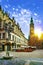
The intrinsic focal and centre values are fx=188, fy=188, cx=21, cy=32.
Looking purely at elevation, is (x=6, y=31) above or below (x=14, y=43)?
above

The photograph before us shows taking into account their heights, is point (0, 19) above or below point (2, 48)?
above

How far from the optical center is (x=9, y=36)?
19516 millimetres

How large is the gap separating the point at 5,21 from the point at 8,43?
236 centimetres

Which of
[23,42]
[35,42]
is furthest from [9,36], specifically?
[23,42]

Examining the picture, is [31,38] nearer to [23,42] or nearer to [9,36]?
[9,36]

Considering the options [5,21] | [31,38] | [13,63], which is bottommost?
[13,63]

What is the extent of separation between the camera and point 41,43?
1770 cm

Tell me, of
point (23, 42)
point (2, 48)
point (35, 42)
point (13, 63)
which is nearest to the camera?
point (13, 63)

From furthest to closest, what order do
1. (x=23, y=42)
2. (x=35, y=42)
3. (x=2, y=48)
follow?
(x=23, y=42) → (x=2, y=48) → (x=35, y=42)

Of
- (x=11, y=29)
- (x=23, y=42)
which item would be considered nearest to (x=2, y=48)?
(x=11, y=29)

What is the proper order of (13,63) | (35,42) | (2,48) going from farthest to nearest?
(2,48) → (35,42) → (13,63)

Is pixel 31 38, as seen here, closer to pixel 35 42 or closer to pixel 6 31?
pixel 35 42

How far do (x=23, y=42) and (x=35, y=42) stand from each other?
7428 millimetres

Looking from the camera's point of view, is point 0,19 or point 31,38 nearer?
point 31,38
